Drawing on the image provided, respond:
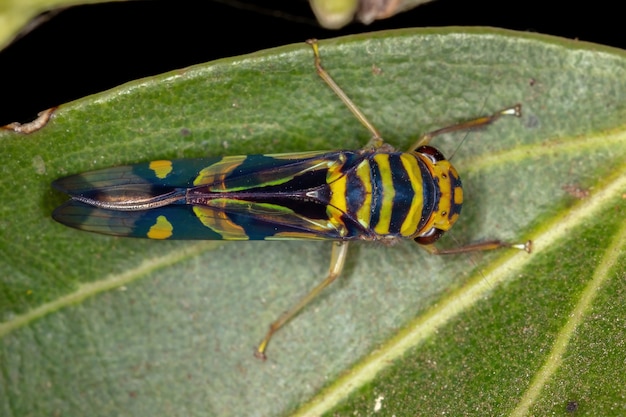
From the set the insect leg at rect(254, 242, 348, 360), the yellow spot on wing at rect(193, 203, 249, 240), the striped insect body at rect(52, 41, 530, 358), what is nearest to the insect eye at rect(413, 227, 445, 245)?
the striped insect body at rect(52, 41, 530, 358)

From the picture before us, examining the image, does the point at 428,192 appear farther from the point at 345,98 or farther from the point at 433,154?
the point at 345,98

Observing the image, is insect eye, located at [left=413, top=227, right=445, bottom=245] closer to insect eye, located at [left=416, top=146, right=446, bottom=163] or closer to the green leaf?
the green leaf

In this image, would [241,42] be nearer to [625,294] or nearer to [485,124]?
[485,124]

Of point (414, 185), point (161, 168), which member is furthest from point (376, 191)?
point (161, 168)

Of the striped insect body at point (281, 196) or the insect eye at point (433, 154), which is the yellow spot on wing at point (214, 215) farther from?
the insect eye at point (433, 154)

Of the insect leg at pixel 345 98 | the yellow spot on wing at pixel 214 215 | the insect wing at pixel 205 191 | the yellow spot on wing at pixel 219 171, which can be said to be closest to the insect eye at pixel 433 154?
the insect leg at pixel 345 98

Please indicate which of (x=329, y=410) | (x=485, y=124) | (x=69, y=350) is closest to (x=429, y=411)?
(x=329, y=410)
